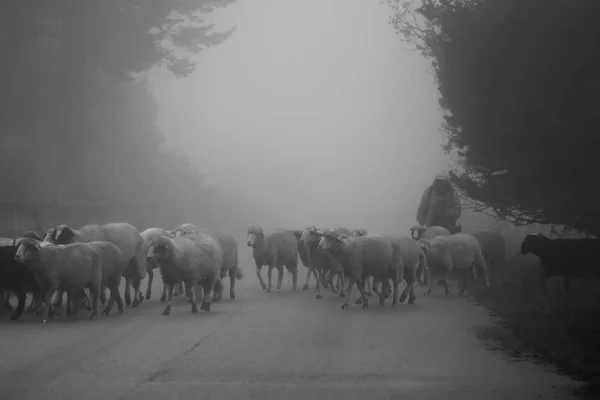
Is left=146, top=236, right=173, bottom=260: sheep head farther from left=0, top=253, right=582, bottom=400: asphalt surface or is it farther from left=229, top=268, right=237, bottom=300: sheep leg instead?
left=229, top=268, right=237, bottom=300: sheep leg

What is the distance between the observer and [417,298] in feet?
54.8

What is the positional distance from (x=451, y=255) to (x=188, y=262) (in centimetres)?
658

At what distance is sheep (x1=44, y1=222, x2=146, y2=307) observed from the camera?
1520cm

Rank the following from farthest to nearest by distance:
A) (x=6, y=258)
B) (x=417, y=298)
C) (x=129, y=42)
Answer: (x=129, y=42) < (x=417, y=298) < (x=6, y=258)

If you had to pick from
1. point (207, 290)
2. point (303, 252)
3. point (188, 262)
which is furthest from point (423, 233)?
point (188, 262)

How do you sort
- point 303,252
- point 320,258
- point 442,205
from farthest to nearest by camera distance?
point 442,205 < point 303,252 < point 320,258

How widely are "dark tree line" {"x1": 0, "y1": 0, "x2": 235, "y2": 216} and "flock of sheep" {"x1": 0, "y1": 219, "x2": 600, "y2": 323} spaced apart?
58.6 feet

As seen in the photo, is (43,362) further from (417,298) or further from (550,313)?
(417,298)

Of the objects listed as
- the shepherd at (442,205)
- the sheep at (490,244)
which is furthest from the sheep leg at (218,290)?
the shepherd at (442,205)

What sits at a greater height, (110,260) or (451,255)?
(110,260)

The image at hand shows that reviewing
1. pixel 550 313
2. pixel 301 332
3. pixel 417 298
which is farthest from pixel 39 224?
pixel 550 313

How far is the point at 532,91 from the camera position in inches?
459

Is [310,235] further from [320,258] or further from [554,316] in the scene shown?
[554,316]

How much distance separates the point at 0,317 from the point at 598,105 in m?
11.3
